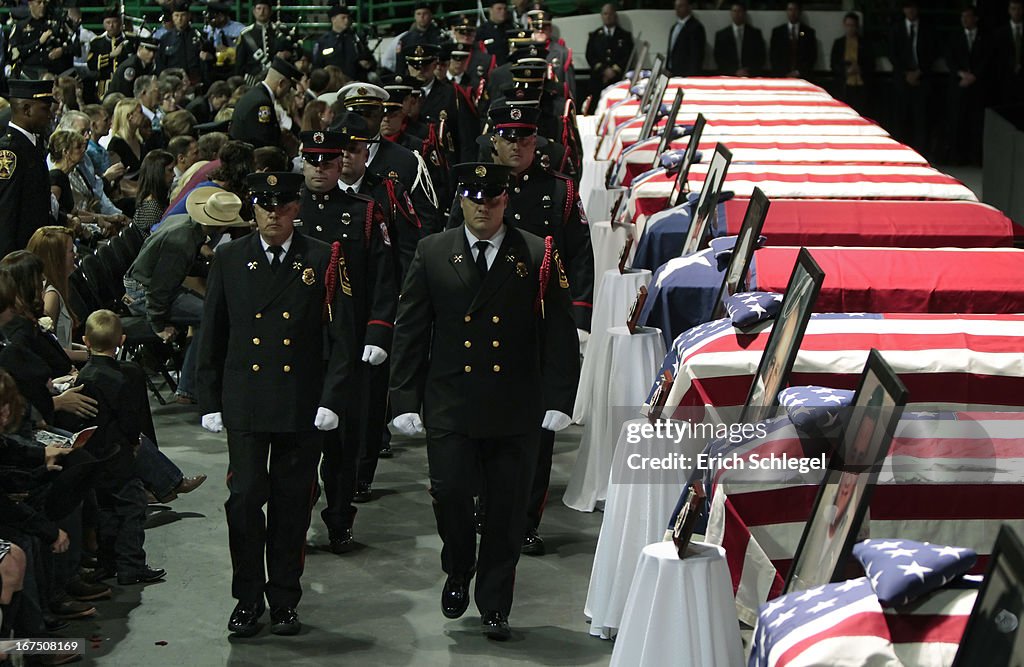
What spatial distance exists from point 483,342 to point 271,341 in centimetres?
68

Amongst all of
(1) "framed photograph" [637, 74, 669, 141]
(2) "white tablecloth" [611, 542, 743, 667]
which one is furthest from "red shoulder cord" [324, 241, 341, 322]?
(1) "framed photograph" [637, 74, 669, 141]

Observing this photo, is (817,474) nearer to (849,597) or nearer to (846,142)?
Result: (849,597)

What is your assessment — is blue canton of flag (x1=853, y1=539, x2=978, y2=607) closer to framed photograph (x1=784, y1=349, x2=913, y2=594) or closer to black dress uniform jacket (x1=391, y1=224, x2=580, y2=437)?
framed photograph (x1=784, y1=349, x2=913, y2=594)

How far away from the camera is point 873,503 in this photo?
3520mm

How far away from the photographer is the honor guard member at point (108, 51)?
1420cm

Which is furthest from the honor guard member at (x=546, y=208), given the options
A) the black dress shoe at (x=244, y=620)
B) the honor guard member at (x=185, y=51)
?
the honor guard member at (x=185, y=51)

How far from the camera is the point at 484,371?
4664 mm

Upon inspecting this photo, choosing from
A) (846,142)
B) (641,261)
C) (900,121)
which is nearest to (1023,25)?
(900,121)

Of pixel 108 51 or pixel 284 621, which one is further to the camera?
pixel 108 51

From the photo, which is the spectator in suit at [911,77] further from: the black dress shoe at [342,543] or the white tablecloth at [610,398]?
the black dress shoe at [342,543]

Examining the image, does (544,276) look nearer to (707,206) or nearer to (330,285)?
(330,285)

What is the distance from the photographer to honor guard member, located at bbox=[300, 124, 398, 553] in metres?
5.65

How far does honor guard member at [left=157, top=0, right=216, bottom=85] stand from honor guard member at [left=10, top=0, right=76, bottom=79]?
102 cm

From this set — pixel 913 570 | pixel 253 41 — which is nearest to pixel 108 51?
pixel 253 41
